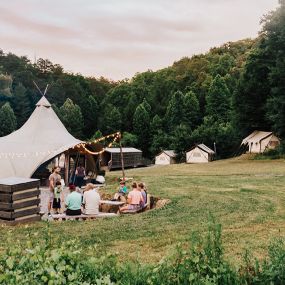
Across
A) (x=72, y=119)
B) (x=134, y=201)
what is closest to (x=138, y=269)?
(x=134, y=201)

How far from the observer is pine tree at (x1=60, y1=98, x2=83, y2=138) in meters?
81.5

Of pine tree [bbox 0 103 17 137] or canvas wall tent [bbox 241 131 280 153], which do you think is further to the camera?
pine tree [bbox 0 103 17 137]

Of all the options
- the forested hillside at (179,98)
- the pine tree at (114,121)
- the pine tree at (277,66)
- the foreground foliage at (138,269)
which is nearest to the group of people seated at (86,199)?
the foreground foliage at (138,269)

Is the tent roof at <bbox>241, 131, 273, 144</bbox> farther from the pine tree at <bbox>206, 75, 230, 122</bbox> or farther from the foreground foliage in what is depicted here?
the foreground foliage

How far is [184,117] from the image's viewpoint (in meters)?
75.9

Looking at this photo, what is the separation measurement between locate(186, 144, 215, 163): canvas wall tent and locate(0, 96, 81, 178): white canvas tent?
32.0 metres

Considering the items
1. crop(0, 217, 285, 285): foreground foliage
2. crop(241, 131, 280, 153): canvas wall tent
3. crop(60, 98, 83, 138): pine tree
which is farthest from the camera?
crop(60, 98, 83, 138): pine tree

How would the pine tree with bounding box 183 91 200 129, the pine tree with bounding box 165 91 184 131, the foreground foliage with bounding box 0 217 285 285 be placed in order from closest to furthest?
the foreground foliage with bounding box 0 217 285 285
the pine tree with bounding box 165 91 184 131
the pine tree with bounding box 183 91 200 129

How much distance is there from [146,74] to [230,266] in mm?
101953

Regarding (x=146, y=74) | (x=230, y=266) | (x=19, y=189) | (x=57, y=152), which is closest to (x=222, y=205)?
(x=19, y=189)

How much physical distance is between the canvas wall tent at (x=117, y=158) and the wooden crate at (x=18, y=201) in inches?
1581

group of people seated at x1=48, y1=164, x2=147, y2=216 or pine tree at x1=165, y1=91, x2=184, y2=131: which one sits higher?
pine tree at x1=165, y1=91, x2=184, y2=131

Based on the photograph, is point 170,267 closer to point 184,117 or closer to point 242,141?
point 242,141

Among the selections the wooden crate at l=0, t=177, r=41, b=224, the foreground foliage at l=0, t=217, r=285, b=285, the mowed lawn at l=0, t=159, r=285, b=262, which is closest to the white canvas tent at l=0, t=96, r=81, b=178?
the mowed lawn at l=0, t=159, r=285, b=262
